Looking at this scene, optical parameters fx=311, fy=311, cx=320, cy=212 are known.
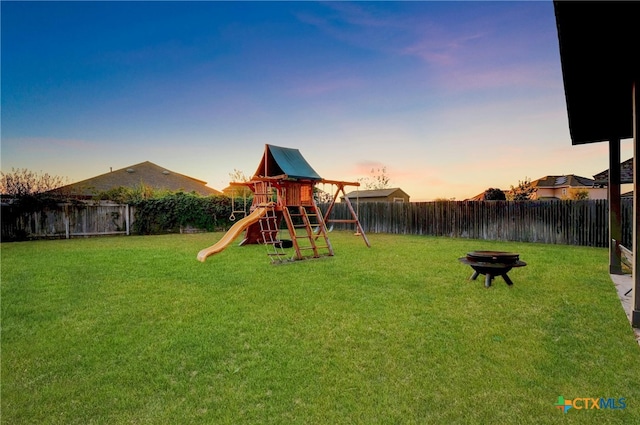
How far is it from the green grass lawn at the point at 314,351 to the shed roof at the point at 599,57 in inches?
111

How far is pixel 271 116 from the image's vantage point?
571 inches

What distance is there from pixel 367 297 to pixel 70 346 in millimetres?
3536

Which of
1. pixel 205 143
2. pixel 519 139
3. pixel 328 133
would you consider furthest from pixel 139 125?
pixel 519 139

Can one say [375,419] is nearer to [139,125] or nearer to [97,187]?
[139,125]

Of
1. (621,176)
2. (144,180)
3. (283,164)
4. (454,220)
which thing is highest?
(144,180)

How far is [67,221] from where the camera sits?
14.7 m

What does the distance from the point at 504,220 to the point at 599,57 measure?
10754 millimetres

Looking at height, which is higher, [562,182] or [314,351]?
[562,182]

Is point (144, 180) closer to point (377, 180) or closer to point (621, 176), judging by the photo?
point (377, 180)

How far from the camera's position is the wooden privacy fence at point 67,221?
13586 millimetres

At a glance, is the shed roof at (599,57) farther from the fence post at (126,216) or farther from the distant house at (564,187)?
the distant house at (564,187)

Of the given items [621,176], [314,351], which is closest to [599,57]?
[314,351]

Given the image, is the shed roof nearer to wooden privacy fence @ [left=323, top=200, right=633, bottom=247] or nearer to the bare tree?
wooden privacy fence @ [left=323, top=200, right=633, bottom=247]

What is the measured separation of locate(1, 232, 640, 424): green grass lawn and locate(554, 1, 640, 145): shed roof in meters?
2.83
